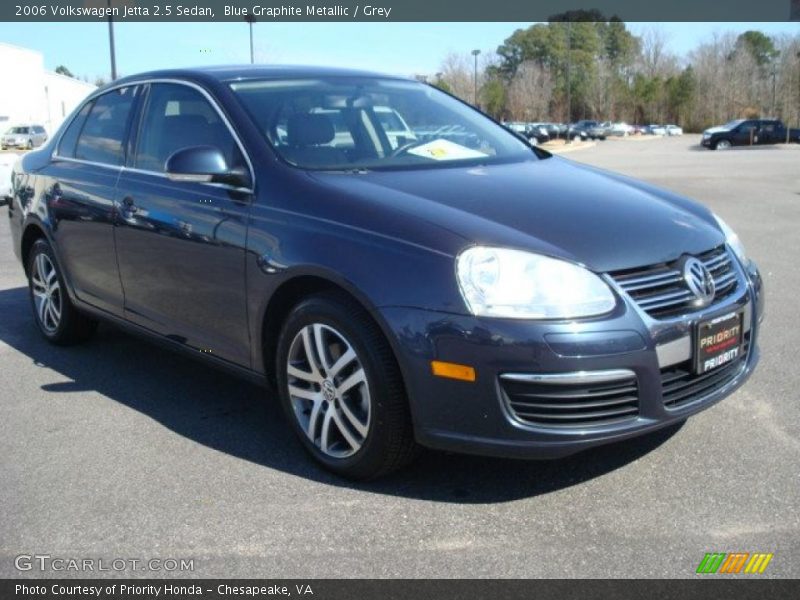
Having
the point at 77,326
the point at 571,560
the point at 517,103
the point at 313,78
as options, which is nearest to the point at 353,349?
the point at 571,560

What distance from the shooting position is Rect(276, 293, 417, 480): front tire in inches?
131

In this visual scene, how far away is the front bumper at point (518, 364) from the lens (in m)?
3.04

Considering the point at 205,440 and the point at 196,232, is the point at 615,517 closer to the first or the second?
the point at 205,440

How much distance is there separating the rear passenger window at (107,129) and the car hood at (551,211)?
1.71 m

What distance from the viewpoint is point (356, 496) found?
3475 mm

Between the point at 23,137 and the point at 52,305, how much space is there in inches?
1586

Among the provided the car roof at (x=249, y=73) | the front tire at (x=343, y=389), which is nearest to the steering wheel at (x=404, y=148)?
the car roof at (x=249, y=73)

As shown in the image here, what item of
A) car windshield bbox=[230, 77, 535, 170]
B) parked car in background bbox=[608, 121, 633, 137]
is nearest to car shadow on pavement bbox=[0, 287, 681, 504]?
car windshield bbox=[230, 77, 535, 170]

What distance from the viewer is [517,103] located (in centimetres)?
8150

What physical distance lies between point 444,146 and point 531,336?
164cm

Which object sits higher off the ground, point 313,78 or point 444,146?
point 313,78

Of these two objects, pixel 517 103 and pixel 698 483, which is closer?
pixel 698 483
